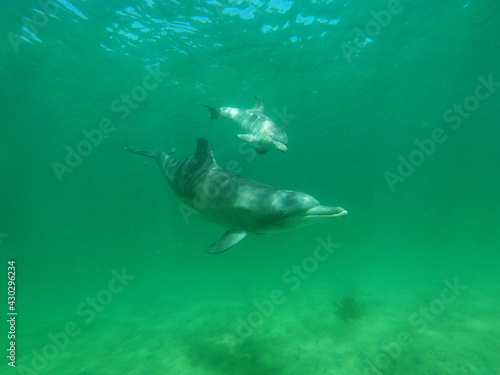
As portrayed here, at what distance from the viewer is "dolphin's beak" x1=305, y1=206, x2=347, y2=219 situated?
3.87 metres

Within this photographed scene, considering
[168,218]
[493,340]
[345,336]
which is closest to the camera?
[493,340]

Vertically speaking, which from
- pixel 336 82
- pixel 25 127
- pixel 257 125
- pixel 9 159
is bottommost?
pixel 9 159

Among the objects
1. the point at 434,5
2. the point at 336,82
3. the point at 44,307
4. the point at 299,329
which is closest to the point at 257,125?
the point at 299,329

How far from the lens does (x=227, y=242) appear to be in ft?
15.2

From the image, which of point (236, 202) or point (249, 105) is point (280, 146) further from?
point (249, 105)

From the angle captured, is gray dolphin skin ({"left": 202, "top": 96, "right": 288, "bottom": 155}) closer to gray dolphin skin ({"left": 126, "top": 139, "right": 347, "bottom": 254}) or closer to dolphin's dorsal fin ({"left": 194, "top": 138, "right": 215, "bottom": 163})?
dolphin's dorsal fin ({"left": 194, "top": 138, "right": 215, "bottom": 163})

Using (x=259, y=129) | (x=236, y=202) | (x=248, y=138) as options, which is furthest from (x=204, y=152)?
(x=259, y=129)

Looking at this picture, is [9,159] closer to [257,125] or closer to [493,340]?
[257,125]

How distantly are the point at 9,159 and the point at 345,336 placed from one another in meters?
38.0

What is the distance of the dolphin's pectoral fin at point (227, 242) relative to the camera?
14.5 feet

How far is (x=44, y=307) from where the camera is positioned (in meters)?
22.8

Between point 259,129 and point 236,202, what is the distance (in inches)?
169

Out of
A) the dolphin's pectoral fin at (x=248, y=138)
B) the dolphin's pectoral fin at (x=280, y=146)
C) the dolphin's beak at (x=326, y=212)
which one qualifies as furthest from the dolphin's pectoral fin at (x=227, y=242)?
the dolphin's pectoral fin at (x=248, y=138)

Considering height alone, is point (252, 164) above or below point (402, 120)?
below
